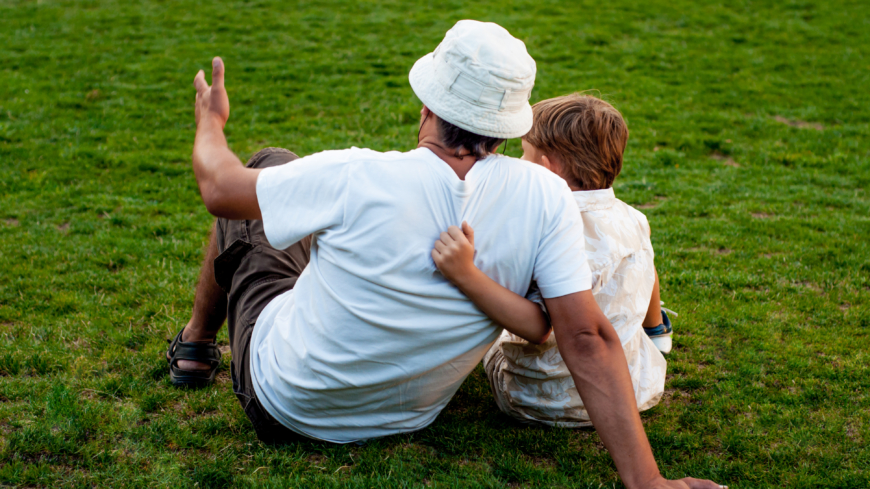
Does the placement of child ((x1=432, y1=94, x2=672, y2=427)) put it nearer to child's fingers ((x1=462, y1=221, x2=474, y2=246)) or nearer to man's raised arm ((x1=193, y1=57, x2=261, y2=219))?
child's fingers ((x1=462, y1=221, x2=474, y2=246))

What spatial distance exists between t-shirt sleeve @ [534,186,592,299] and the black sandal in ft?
6.21

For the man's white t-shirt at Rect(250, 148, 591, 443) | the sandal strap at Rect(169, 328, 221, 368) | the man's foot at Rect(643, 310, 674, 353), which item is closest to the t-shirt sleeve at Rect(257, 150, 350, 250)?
the man's white t-shirt at Rect(250, 148, 591, 443)

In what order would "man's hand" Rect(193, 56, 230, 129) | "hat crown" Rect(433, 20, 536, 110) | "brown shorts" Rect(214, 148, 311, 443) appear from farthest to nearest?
"brown shorts" Rect(214, 148, 311, 443)
"man's hand" Rect(193, 56, 230, 129)
"hat crown" Rect(433, 20, 536, 110)

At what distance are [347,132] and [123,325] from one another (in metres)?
4.97

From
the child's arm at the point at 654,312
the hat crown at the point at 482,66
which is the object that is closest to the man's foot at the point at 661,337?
the child's arm at the point at 654,312

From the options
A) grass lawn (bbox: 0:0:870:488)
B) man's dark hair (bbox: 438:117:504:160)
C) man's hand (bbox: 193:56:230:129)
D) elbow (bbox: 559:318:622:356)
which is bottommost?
grass lawn (bbox: 0:0:870:488)

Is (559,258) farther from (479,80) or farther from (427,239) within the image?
(479,80)

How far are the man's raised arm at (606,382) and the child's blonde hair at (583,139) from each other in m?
0.80

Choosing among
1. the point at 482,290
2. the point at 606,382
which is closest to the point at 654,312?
the point at 606,382

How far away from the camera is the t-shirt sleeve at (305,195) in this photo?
2051 millimetres

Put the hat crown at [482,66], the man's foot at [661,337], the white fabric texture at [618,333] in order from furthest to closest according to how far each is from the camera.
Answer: the man's foot at [661,337] < the white fabric texture at [618,333] < the hat crown at [482,66]

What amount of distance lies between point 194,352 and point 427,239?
1754 millimetres

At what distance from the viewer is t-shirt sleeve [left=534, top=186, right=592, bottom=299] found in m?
2.15

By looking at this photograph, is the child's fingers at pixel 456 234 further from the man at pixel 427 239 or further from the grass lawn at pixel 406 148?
the grass lawn at pixel 406 148
